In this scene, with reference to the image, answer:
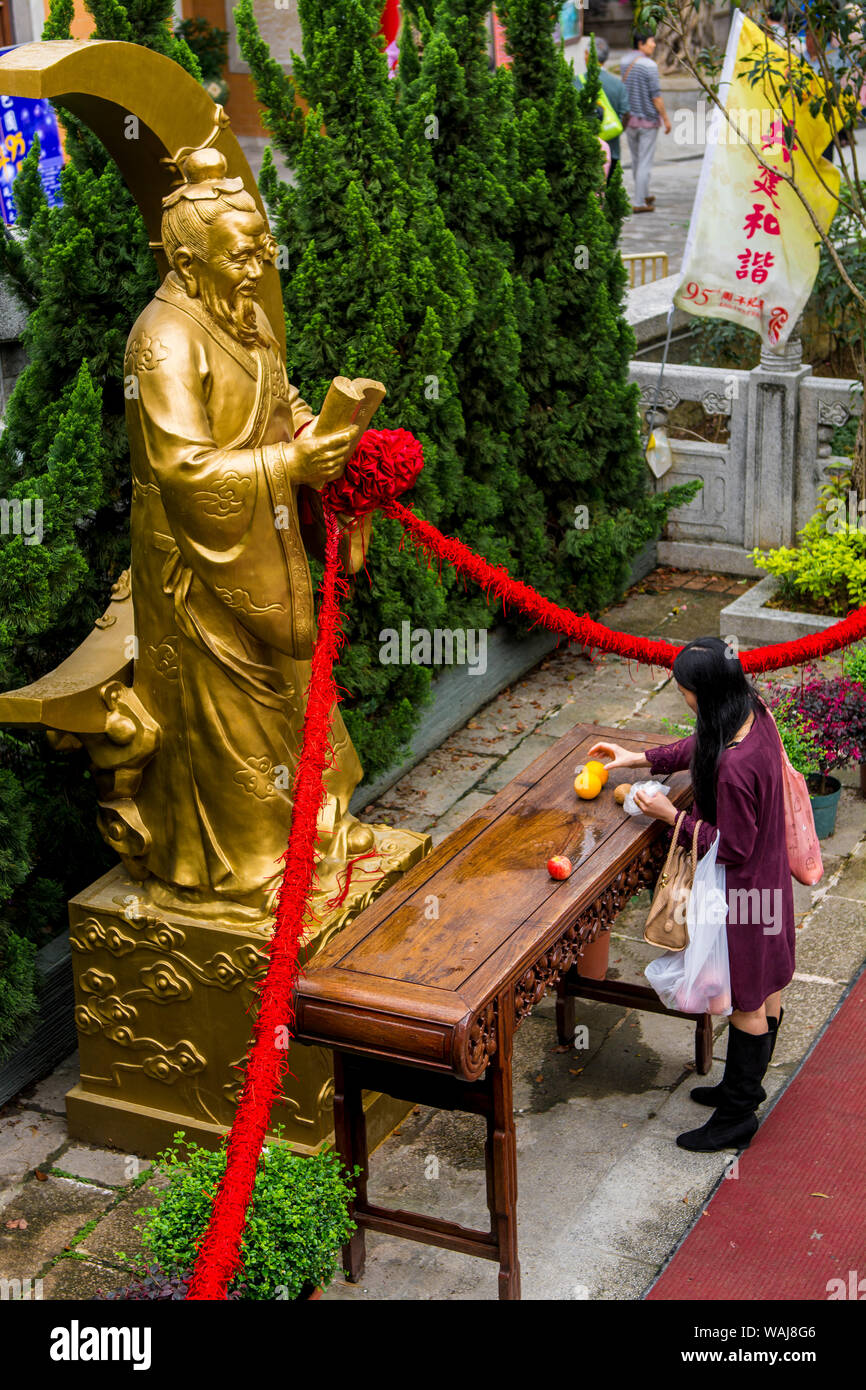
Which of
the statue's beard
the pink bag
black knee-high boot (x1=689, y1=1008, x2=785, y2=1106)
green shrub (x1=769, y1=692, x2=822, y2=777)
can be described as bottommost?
black knee-high boot (x1=689, y1=1008, x2=785, y2=1106)

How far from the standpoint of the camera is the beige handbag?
5.20 m

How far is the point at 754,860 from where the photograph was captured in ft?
16.5

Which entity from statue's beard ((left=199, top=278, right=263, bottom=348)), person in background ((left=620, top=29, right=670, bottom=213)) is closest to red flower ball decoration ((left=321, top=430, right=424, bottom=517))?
statue's beard ((left=199, top=278, right=263, bottom=348))

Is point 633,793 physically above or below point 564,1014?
above

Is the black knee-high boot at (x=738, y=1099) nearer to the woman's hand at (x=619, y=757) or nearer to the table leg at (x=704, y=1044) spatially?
the table leg at (x=704, y=1044)

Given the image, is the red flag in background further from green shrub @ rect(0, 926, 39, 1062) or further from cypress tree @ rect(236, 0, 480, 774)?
green shrub @ rect(0, 926, 39, 1062)

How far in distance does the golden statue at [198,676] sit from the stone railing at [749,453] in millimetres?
5341

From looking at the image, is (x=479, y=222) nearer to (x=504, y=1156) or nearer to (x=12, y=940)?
(x=12, y=940)

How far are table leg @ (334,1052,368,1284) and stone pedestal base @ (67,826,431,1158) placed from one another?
0.43 meters

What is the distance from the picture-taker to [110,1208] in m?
5.28

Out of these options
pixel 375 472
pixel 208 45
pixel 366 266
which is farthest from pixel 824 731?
pixel 208 45

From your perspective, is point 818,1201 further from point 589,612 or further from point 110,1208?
point 589,612

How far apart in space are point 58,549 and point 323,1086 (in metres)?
1.99

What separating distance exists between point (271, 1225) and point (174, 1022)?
1.31 metres
